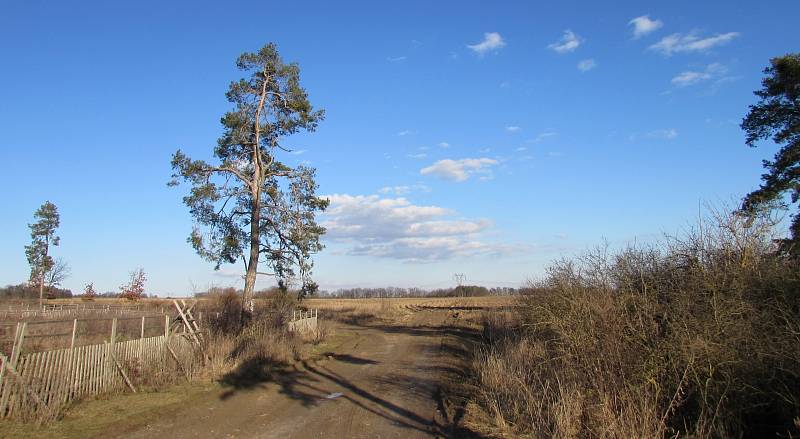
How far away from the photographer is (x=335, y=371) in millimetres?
15898

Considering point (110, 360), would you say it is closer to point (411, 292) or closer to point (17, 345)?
point (17, 345)

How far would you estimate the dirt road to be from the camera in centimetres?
892

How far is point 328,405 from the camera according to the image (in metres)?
11.0

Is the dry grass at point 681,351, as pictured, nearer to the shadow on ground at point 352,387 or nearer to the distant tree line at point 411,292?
the shadow on ground at point 352,387

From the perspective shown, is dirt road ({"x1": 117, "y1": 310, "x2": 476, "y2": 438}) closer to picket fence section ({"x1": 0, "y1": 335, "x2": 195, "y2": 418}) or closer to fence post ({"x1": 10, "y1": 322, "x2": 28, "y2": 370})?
picket fence section ({"x1": 0, "y1": 335, "x2": 195, "y2": 418})

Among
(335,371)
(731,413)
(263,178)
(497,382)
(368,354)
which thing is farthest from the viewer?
(263,178)

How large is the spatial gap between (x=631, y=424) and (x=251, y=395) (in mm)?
8811

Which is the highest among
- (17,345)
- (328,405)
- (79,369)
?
(17,345)

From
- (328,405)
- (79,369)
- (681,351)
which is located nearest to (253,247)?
(79,369)

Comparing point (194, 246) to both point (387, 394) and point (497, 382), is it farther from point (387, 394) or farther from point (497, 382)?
point (497, 382)

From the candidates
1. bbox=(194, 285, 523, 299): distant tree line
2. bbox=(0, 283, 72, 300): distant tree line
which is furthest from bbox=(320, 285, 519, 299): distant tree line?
bbox=(0, 283, 72, 300): distant tree line

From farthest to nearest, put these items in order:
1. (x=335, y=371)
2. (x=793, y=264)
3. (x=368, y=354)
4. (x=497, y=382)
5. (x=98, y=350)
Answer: (x=368, y=354) < (x=335, y=371) < (x=98, y=350) < (x=497, y=382) < (x=793, y=264)

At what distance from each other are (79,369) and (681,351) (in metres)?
11.7

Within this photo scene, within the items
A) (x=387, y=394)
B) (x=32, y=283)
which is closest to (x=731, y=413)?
(x=387, y=394)
